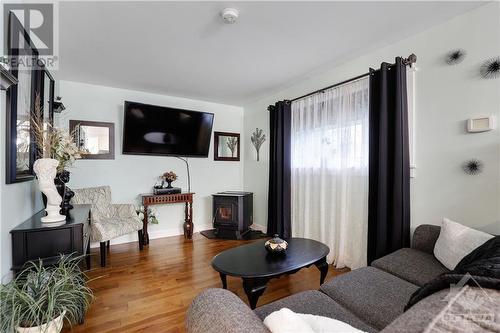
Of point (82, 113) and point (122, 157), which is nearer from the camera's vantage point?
point (82, 113)

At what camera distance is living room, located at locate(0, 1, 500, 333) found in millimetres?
1429

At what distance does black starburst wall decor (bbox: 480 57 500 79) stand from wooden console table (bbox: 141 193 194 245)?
12.1 ft

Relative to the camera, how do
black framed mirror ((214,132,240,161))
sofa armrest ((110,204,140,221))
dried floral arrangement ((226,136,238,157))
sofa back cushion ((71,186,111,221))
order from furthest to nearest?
1. dried floral arrangement ((226,136,238,157))
2. black framed mirror ((214,132,240,161))
3. sofa armrest ((110,204,140,221))
4. sofa back cushion ((71,186,111,221))

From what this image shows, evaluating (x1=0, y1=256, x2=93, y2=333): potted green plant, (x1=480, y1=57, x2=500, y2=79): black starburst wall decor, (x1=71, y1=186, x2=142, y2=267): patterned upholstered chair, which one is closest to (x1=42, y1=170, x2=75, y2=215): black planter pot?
(x1=71, y1=186, x2=142, y2=267): patterned upholstered chair

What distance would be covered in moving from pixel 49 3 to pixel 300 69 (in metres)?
2.49

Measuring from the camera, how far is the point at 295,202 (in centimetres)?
346

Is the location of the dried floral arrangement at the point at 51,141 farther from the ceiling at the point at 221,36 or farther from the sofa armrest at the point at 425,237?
Answer: the sofa armrest at the point at 425,237

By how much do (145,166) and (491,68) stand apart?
4.18 metres

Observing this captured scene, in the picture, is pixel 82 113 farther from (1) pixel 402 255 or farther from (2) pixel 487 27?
(2) pixel 487 27

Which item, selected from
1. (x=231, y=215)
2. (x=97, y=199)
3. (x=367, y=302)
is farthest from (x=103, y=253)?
(x=367, y=302)

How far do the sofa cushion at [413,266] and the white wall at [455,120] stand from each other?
1.44 feet

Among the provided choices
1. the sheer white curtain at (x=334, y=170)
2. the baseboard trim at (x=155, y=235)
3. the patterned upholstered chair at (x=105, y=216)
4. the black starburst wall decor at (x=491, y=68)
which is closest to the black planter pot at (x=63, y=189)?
the patterned upholstered chair at (x=105, y=216)

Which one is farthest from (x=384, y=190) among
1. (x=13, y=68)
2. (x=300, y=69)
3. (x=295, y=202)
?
(x=13, y=68)

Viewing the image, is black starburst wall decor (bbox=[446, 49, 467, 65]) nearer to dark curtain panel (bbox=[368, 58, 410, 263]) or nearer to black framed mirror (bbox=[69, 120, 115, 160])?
dark curtain panel (bbox=[368, 58, 410, 263])
